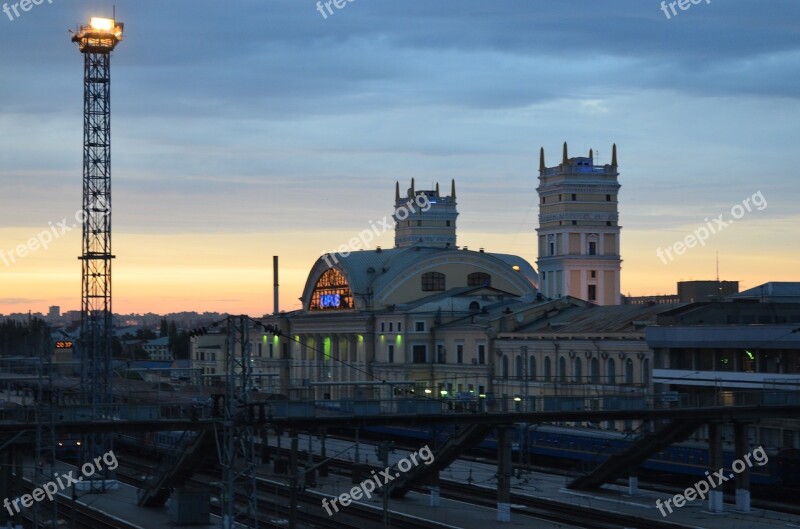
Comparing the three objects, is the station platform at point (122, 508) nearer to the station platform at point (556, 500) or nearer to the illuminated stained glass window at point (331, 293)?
the station platform at point (556, 500)

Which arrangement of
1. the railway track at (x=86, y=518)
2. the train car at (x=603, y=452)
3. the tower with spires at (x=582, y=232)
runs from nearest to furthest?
the railway track at (x=86, y=518)
the train car at (x=603, y=452)
the tower with spires at (x=582, y=232)

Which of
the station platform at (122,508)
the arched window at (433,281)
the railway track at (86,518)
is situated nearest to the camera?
the railway track at (86,518)

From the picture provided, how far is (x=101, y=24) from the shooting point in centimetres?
7325

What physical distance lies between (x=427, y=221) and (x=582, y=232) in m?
41.7

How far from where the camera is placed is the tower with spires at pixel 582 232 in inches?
5487

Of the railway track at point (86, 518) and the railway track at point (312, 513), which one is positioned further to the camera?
the railway track at point (86, 518)

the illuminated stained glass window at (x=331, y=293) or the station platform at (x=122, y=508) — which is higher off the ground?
the illuminated stained glass window at (x=331, y=293)

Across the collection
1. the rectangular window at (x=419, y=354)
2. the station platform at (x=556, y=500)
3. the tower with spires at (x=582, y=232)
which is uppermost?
the tower with spires at (x=582, y=232)

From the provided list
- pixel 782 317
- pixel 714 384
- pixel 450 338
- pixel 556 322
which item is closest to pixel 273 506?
pixel 714 384

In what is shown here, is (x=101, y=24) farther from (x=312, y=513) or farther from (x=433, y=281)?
(x=433, y=281)

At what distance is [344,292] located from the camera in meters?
129

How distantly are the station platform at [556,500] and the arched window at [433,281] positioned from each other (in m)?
51.6

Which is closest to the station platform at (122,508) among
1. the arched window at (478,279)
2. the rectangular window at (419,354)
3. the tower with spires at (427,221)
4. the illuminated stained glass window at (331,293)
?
the rectangular window at (419,354)

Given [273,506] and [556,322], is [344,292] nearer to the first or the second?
[556,322]
